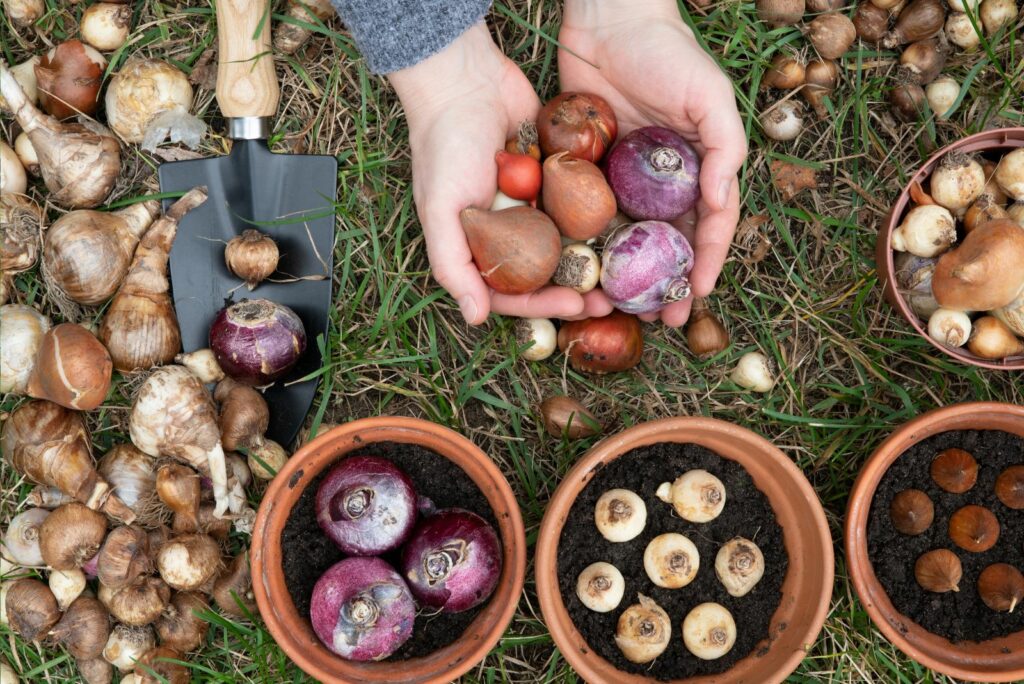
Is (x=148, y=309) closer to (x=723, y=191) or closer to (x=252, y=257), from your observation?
(x=252, y=257)

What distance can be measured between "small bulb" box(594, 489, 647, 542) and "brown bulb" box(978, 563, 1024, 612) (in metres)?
0.82

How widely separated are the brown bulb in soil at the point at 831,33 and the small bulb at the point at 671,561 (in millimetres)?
1348

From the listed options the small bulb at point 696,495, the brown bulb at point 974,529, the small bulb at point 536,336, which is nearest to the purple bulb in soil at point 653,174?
the small bulb at point 536,336

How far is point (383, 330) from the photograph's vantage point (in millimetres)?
2143

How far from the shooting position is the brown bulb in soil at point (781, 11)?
2.12m

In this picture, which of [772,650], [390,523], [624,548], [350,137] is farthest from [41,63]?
[772,650]

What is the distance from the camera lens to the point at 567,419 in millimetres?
2035

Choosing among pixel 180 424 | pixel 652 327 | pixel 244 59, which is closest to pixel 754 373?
pixel 652 327

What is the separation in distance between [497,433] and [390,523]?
1.61ft

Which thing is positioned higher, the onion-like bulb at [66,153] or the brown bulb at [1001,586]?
the onion-like bulb at [66,153]

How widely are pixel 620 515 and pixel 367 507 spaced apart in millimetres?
566

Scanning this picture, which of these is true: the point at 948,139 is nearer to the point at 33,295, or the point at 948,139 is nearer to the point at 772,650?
the point at 772,650

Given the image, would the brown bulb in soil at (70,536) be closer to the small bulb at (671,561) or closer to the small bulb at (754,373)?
the small bulb at (671,561)

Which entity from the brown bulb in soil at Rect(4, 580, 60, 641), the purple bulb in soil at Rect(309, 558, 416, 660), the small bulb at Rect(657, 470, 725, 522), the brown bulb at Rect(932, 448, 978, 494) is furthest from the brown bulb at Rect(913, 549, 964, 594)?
the brown bulb in soil at Rect(4, 580, 60, 641)
